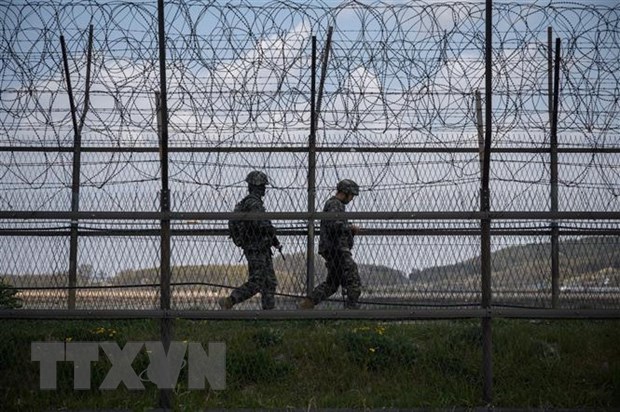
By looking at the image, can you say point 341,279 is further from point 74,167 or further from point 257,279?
point 74,167

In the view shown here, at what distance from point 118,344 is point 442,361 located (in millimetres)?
2678

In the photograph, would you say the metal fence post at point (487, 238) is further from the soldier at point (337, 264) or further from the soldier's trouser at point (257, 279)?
the soldier's trouser at point (257, 279)

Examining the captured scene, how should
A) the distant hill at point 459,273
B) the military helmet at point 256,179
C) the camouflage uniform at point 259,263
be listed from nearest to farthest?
the distant hill at point 459,273 → the camouflage uniform at point 259,263 → the military helmet at point 256,179

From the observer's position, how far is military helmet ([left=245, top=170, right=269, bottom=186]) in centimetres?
840

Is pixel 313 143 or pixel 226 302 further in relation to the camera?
pixel 313 143

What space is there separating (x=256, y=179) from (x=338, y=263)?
132 centimetres

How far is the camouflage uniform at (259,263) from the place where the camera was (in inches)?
295

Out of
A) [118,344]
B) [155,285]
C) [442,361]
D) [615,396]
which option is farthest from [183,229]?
[615,396]

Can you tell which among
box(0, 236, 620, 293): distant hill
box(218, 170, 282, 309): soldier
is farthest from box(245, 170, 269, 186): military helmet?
box(0, 236, 620, 293): distant hill

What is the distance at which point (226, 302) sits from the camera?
24.3 ft

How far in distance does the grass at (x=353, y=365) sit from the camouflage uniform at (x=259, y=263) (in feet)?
0.86

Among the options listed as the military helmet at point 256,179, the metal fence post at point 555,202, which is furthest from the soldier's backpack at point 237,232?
the metal fence post at point 555,202

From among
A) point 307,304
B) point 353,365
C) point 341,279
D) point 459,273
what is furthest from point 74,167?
point 459,273

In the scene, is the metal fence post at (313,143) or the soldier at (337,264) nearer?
the soldier at (337,264)
